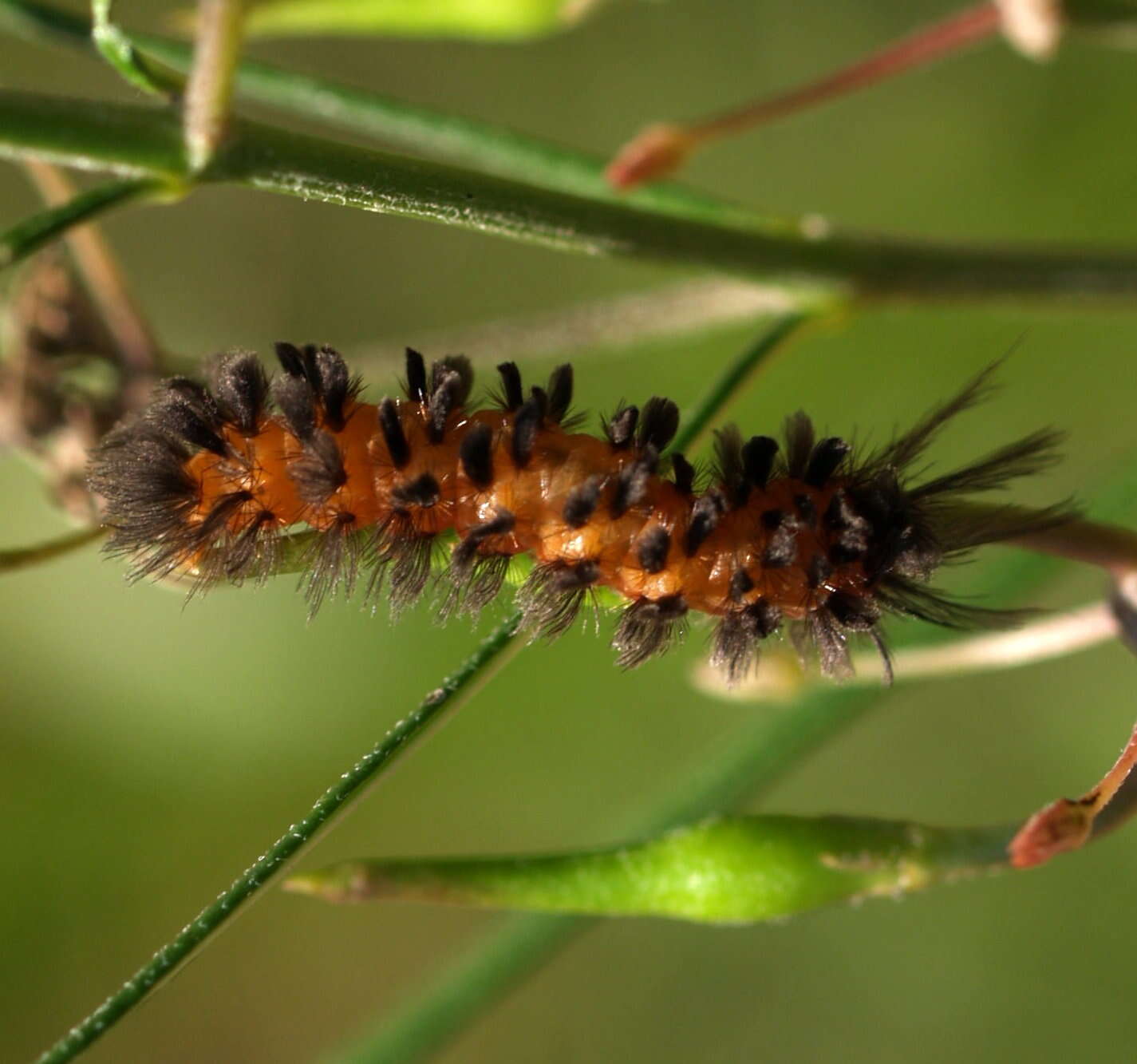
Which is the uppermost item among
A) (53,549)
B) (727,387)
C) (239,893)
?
(727,387)

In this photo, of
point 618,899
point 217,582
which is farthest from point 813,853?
point 217,582

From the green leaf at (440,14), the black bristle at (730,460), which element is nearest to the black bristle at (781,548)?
the black bristle at (730,460)

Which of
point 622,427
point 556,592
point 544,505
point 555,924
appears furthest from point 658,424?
point 555,924

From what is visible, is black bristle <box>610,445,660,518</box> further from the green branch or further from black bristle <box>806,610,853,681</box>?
the green branch

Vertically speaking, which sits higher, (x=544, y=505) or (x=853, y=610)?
(x=853, y=610)

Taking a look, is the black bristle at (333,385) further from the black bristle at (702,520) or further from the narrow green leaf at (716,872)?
the narrow green leaf at (716,872)

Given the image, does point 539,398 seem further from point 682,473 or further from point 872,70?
point 872,70

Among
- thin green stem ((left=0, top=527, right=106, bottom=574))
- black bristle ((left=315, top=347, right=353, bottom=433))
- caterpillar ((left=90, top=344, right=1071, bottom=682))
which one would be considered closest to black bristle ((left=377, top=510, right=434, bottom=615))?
caterpillar ((left=90, top=344, right=1071, bottom=682))
